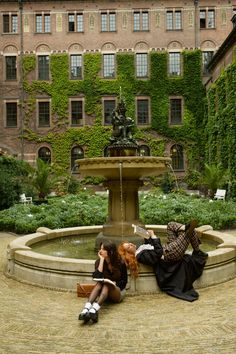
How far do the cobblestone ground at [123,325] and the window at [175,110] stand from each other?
2932 cm

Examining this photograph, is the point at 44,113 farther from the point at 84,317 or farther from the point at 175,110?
the point at 84,317

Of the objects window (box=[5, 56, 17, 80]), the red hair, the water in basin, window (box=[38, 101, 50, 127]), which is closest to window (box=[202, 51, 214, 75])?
window (box=[38, 101, 50, 127])

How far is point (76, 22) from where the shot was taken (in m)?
35.8

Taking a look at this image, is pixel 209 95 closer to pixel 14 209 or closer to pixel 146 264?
pixel 14 209

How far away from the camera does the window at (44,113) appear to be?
117 feet

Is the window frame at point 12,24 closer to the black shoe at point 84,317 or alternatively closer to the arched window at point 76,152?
the arched window at point 76,152

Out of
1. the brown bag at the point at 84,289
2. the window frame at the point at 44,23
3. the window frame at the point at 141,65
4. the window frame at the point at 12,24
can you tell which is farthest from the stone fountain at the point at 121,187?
the window frame at the point at 12,24

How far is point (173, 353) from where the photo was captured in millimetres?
4559

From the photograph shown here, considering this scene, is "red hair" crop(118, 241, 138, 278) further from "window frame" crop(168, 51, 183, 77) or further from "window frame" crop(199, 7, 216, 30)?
"window frame" crop(199, 7, 216, 30)

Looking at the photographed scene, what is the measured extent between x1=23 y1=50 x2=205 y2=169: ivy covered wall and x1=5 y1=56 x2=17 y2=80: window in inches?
38.2

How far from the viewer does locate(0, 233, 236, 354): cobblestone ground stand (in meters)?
4.73

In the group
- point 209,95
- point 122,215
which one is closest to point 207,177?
point 209,95

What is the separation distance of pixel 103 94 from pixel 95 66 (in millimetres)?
2345

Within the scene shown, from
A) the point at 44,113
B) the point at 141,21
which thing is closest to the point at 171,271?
the point at 44,113
